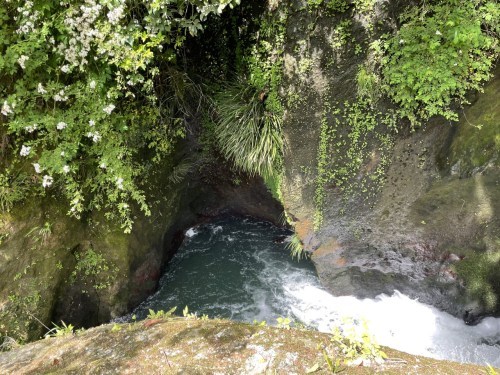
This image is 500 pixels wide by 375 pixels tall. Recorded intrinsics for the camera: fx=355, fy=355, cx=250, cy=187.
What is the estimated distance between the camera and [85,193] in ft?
17.1

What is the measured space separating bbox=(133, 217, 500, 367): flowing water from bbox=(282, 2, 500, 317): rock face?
0.30 metres

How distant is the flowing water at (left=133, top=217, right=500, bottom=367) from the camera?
19.3ft

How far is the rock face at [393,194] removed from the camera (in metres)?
4.68

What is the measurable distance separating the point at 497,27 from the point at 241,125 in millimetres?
3431

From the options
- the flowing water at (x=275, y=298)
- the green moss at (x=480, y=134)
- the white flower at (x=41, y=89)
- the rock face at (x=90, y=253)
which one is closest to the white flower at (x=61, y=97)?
the white flower at (x=41, y=89)

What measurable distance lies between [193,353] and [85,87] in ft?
11.5

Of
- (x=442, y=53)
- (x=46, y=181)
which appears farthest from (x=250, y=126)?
(x=46, y=181)

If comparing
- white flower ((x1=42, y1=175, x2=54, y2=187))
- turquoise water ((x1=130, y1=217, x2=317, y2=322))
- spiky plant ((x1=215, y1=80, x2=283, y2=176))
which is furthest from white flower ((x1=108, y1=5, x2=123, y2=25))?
turquoise water ((x1=130, y1=217, x2=317, y2=322))

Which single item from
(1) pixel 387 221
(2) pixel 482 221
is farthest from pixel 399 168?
(2) pixel 482 221

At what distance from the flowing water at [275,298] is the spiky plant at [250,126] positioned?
2443 mm

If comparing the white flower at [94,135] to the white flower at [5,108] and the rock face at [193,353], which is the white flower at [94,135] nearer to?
the white flower at [5,108]

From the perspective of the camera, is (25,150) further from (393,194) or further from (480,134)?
(480,134)

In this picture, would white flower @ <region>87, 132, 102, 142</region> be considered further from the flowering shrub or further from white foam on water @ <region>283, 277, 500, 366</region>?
white foam on water @ <region>283, 277, 500, 366</region>

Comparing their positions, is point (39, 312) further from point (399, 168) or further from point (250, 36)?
point (399, 168)
